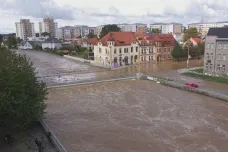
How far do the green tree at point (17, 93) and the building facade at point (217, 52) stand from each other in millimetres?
32314

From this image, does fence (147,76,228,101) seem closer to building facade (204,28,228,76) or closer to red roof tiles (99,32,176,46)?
building facade (204,28,228,76)

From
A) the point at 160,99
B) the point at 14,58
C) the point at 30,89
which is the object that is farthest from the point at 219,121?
the point at 14,58

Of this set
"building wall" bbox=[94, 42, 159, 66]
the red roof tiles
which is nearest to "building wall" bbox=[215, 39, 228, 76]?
"building wall" bbox=[94, 42, 159, 66]

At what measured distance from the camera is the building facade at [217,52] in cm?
4006

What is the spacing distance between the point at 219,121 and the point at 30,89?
17307mm

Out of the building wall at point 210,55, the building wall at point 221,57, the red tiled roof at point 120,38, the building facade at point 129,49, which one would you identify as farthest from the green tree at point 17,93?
the red tiled roof at point 120,38

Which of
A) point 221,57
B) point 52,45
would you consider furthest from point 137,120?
point 52,45

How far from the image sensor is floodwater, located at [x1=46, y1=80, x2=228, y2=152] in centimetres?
1827

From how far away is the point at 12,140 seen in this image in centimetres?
1783

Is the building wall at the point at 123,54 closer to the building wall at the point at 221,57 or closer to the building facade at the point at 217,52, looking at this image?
the building facade at the point at 217,52

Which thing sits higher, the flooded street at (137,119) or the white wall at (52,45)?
the white wall at (52,45)

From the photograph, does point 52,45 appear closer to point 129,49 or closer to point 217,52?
point 129,49

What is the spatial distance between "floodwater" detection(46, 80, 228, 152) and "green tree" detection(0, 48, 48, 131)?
3628 mm

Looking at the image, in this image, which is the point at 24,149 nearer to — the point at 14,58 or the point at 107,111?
the point at 14,58
